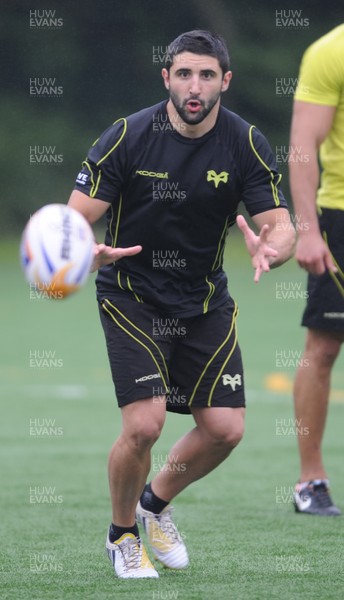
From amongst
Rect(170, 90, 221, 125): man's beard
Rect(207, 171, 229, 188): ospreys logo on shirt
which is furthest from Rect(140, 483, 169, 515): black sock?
Rect(170, 90, 221, 125): man's beard

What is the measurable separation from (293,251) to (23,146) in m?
22.4

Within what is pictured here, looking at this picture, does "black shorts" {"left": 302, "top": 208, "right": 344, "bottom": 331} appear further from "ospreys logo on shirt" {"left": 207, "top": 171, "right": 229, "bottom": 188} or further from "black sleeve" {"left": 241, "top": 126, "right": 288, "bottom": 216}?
"ospreys logo on shirt" {"left": 207, "top": 171, "right": 229, "bottom": 188}

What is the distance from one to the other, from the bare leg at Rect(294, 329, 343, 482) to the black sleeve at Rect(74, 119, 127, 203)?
1.78 m

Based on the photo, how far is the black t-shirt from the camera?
511 centimetres

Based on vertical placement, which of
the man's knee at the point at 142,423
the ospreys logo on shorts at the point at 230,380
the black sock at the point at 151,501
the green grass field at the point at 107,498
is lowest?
the green grass field at the point at 107,498

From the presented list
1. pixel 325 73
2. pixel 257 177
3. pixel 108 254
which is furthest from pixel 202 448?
pixel 325 73

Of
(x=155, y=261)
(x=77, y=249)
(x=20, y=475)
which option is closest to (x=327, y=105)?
(x=155, y=261)

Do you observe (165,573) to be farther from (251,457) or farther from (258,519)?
(251,457)

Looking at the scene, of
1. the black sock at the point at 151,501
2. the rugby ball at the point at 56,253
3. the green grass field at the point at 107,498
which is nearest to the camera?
the rugby ball at the point at 56,253

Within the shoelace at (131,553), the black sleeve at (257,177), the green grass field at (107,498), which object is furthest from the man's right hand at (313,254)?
the shoelace at (131,553)

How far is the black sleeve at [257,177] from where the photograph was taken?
17.0 feet

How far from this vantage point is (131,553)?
5043 millimetres

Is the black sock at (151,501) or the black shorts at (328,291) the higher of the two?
the black shorts at (328,291)

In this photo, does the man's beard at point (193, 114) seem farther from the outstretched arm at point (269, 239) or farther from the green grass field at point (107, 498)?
the green grass field at point (107, 498)
